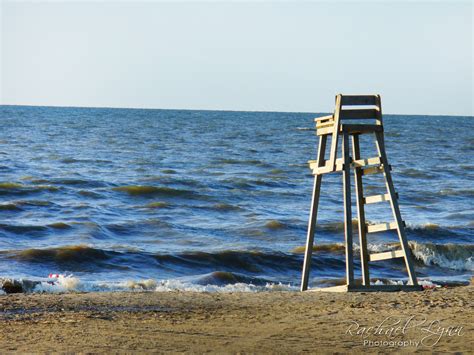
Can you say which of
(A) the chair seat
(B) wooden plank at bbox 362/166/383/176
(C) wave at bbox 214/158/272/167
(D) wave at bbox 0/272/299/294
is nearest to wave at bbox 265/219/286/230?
(D) wave at bbox 0/272/299/294

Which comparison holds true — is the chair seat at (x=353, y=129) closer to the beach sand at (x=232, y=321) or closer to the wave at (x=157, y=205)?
the beach sand at (x=232, y=321)

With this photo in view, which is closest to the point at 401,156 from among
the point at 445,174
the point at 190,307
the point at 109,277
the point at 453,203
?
the point at 445,174

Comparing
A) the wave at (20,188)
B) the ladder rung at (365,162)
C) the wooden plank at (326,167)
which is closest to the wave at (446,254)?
the ladder rung at (365,162)

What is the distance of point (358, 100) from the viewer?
9.42 m

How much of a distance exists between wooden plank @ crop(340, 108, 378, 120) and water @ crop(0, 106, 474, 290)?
2.69ft

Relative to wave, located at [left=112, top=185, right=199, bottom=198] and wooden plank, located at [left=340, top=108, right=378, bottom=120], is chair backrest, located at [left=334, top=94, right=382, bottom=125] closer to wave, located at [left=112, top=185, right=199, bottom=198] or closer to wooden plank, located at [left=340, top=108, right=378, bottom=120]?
wooden plank, located at [left=340, top=108, right=378, bottom=120]

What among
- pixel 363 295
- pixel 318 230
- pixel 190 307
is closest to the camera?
pixel 190 307

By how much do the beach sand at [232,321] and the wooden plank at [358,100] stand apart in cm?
217

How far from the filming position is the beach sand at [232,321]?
6957 millimetres

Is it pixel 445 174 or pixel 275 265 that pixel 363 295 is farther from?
pixel 445 174

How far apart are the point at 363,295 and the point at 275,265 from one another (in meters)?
5.38

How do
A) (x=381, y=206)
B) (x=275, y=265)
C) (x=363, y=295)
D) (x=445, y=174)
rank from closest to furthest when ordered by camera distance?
(x=363, y=295), (x=275, y=265), (x=381, y=206), (x=445, y=174)

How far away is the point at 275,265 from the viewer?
48.5 ft

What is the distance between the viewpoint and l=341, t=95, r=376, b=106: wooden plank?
30.3 feet
